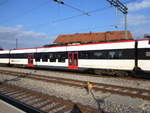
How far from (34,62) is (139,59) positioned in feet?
44.8

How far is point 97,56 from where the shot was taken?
536 inches

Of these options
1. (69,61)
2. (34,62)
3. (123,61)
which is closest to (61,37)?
(34,62)

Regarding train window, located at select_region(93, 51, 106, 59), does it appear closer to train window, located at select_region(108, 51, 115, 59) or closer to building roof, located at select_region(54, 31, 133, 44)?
train window, located at select_region(108, 51, 115, 59)

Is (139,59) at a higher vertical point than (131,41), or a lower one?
lower

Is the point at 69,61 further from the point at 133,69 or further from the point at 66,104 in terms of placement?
the point at 66,104

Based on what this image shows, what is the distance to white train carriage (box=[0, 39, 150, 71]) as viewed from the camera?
36.7 ft

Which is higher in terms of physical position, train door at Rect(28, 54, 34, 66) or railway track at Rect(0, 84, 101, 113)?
train door at Rect(28, 54, 34, 66)

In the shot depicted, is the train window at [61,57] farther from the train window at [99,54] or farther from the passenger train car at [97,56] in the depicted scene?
the train window at [99,54]

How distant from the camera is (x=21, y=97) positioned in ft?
22.6

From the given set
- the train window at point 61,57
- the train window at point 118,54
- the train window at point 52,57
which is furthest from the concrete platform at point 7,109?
the train window at point 52,57

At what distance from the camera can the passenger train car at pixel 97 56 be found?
11180 mm

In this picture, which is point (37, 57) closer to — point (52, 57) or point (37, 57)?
point (37, 57)

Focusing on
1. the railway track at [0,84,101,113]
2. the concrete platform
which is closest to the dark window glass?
the railway track at [0,84,101,113]

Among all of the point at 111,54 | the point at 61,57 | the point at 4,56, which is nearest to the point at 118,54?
the point at 111,54
